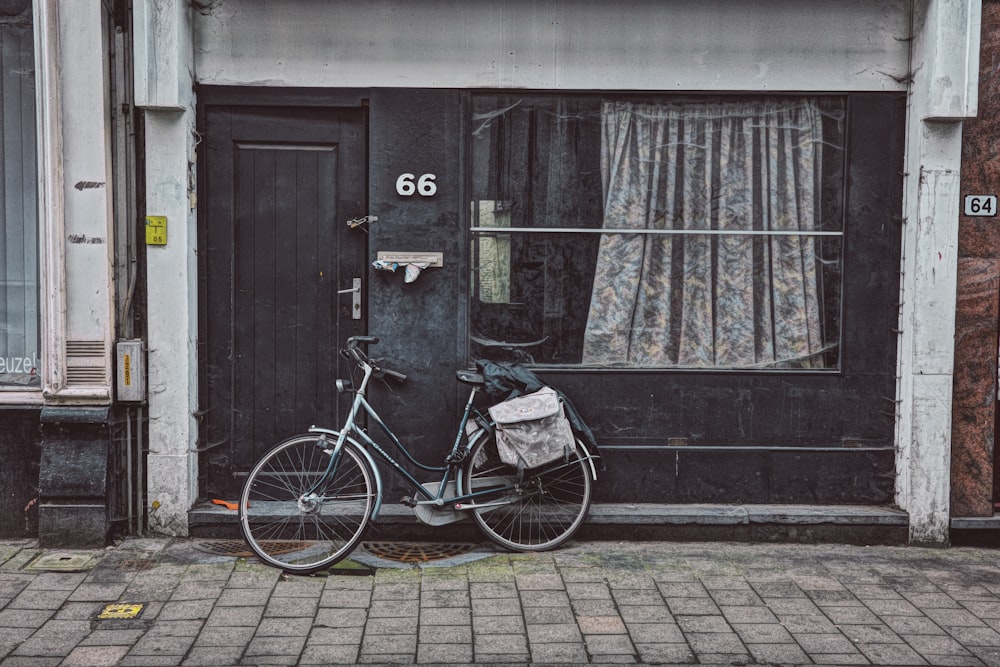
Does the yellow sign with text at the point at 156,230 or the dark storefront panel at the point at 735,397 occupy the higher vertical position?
the yellow sign with text at the point at 156,230

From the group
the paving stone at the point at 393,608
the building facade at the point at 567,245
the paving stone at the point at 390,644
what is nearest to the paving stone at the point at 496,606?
the paving stone at the point at 393,608

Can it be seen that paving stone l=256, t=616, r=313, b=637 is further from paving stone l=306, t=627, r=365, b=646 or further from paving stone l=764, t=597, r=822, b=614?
paving stone l=764, t=597, r=822, b=614

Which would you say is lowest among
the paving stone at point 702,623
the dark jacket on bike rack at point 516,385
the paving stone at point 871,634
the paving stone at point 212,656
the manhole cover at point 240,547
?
the paving stone at point 212,656

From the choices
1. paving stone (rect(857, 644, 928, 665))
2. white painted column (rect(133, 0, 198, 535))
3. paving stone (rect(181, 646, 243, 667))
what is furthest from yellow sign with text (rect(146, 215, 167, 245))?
paving stone (rect(857, 644, 928, 665))

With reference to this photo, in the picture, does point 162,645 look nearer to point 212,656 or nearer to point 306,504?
point 212,656

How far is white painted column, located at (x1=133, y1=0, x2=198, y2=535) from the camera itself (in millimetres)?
5977

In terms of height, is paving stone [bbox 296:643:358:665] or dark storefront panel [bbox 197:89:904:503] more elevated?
dark storefront panel [bbox 197:89:904:503]

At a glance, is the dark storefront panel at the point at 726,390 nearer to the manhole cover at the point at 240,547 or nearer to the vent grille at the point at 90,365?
the manhole cover at the point at 240,547

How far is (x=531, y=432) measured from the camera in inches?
227

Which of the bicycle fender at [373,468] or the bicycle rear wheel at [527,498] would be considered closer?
the bicycle fender at [373,468]

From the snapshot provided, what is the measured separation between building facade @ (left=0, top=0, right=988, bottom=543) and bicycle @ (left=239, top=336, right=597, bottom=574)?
14.6 inches

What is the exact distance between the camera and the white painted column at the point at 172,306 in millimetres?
Answer: 5977

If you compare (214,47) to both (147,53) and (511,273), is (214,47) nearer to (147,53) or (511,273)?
(147,53)

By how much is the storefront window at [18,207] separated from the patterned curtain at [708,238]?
374 centimetres
